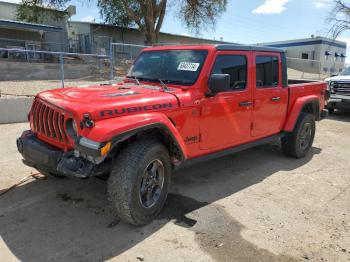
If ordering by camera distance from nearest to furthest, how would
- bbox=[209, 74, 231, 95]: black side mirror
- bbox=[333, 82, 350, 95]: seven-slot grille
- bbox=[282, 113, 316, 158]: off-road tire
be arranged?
1. bbox=[209, 74, 231, 95]: black side mirror
2. bbox=[282, 113, 316, 158]: off-road tire
3. bbox=[333, 82, 350, 95]: seven-slot grille

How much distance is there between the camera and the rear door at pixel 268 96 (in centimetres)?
501

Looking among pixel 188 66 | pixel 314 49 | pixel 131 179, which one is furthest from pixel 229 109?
pixel 314 49

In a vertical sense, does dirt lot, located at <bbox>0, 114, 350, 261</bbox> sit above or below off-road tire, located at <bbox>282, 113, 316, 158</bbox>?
below

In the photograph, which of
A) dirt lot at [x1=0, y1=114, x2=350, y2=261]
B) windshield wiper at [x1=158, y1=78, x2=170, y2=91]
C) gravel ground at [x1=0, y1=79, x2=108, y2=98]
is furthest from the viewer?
gravel ground at [x1=0, y1=79, x2=108, y2=98]

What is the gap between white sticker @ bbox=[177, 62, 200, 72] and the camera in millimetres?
4203

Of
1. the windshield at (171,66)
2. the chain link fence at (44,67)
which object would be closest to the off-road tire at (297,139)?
the windshield at (171,66)

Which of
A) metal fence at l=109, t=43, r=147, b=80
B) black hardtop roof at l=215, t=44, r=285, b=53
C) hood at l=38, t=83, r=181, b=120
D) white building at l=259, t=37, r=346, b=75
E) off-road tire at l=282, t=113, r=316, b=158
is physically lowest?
off-road tire at l=282, t=113, r=316, b=158

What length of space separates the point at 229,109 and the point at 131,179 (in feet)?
6.00

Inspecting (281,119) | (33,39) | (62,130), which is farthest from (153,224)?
(33,39)

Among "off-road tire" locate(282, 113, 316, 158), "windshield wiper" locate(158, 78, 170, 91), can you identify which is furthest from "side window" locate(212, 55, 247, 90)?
"off-road tire" locate(282, 113, 316, 158)

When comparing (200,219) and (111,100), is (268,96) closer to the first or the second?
(200,219)

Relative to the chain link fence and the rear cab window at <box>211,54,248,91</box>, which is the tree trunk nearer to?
the chain link fence

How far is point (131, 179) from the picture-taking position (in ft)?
10.7

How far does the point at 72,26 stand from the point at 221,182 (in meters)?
28.2
